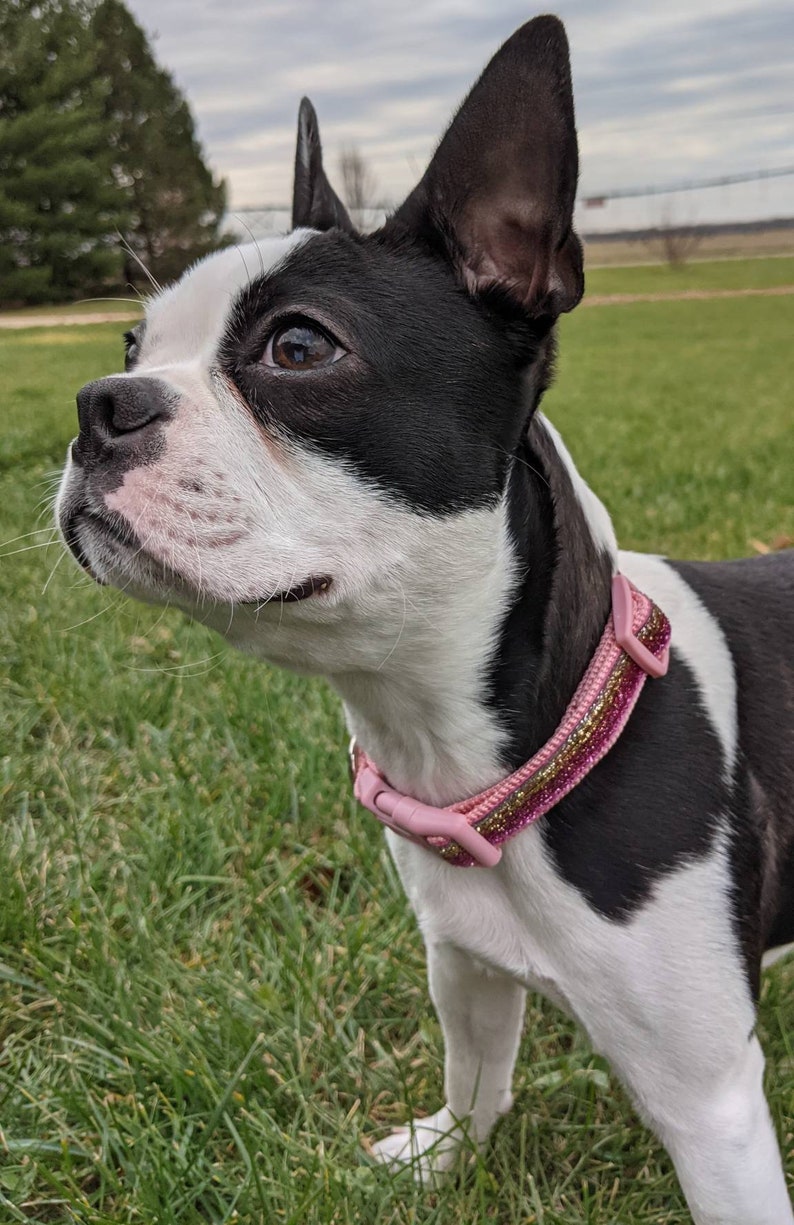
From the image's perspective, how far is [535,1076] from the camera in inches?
95.3

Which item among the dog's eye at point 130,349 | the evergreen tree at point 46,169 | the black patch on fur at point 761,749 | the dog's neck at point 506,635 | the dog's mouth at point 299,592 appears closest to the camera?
the dog's mouth at point 299,592

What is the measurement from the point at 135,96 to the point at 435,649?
1003 inches

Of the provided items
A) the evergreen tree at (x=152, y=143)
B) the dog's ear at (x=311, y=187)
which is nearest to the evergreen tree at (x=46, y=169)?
the evergreen tree at (x=152, y=143)

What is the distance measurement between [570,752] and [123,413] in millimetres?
853

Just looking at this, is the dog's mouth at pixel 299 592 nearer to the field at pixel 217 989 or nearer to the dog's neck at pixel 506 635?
the dog's neck at pixel 506 635

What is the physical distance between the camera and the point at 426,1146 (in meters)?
2.24

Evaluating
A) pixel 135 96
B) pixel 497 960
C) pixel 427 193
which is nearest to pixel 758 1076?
pixel 497 960

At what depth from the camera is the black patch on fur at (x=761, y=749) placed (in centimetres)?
175

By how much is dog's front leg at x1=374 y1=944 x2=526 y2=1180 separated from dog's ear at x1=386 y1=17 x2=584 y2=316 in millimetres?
1257

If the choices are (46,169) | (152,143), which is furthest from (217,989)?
(152,143)

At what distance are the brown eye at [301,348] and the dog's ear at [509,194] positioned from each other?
0.93ft

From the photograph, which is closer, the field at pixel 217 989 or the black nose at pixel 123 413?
the black nose at pixel 123 413

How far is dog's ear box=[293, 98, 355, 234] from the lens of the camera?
2.10 meters

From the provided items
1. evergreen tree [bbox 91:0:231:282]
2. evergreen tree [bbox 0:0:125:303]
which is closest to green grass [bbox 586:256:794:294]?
evergreen tree [bbox 91:0:231:282]
